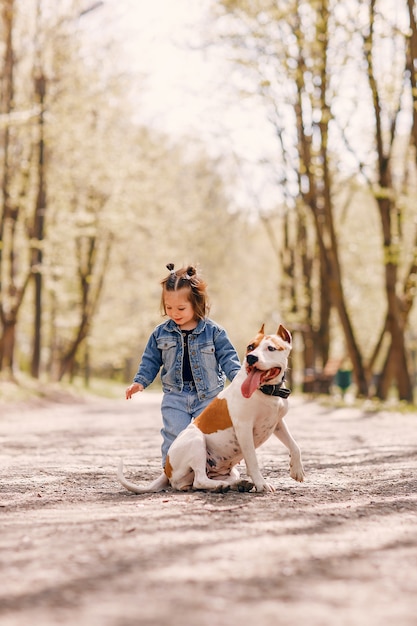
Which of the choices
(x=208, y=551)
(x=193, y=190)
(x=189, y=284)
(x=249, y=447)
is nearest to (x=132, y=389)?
(x=189, y=284)

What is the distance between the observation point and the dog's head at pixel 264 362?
18.7 feet

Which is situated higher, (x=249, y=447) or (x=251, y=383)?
(x=251, y=383)

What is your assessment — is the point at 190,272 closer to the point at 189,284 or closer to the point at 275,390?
the point at 189,284

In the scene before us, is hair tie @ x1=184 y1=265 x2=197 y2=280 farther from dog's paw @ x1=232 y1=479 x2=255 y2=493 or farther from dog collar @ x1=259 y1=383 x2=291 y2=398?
dog's paw @ x1=232 y1=479 x2=255 y2=493

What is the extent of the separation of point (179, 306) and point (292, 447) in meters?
1.38

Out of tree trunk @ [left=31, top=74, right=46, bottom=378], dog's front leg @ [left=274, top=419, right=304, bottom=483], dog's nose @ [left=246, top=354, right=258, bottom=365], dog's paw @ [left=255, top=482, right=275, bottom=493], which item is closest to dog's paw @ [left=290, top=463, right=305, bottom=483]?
dog's front leg @ [left=274, top=419, right=304, bottom=483]

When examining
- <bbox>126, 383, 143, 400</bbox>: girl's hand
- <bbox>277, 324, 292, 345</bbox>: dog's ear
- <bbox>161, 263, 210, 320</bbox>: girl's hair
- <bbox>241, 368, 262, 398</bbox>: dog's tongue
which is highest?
<bbox>161, 263, 210, 320</bbox>: girl's hair

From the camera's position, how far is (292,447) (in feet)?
20.2

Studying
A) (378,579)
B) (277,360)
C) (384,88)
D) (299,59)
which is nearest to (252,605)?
(378,579)

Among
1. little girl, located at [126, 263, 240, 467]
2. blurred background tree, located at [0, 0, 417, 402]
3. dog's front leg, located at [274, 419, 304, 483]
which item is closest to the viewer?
dog's front leg, located at [274, 419, 304, 483]

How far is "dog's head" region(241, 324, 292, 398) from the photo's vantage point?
571 centimetres

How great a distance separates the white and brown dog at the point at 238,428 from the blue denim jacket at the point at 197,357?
75 centimetres

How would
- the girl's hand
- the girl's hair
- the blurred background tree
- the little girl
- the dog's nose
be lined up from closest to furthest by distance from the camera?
the dog's nose < the girl's hand < the girl's hair < the little girl < the blurred background tree

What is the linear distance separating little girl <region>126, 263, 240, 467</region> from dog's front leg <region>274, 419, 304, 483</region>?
74cm
